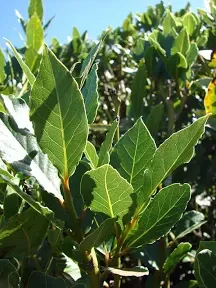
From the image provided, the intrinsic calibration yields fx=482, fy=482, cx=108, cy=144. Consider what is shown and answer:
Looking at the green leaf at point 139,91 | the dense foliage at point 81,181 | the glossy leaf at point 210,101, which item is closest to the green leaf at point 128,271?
the dense foliage at point 81,181

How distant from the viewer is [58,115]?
32.5 inches

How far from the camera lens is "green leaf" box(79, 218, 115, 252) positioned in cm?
84

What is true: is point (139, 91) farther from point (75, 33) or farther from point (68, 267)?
point (75, 33)

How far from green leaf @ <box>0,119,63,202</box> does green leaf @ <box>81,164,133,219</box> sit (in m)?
0.06

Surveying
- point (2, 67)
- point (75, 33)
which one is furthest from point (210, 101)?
point (75, 33)

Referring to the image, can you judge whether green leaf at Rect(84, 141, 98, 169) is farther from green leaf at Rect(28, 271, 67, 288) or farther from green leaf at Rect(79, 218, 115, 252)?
green leaf at Rect(28, 271, 67, 288)

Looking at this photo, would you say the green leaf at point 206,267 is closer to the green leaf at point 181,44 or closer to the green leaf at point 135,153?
the green leaf at point 135,153

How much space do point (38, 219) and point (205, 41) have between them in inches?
60.8

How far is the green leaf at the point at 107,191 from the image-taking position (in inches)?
32.7

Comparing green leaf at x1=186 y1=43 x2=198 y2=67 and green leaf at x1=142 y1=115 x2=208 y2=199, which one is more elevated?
green leaf at x1=142 y1=115 x2=208 y2=199

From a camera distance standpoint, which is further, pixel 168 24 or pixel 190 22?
pixel 190 22

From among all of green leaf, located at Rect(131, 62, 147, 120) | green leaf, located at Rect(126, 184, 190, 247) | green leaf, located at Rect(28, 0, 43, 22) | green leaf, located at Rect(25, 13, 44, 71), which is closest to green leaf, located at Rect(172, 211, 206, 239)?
green leaf, located at Rect(131, 62, 147, 120)

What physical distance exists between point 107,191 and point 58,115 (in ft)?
0.53

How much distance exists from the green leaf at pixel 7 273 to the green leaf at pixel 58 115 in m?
0.22
